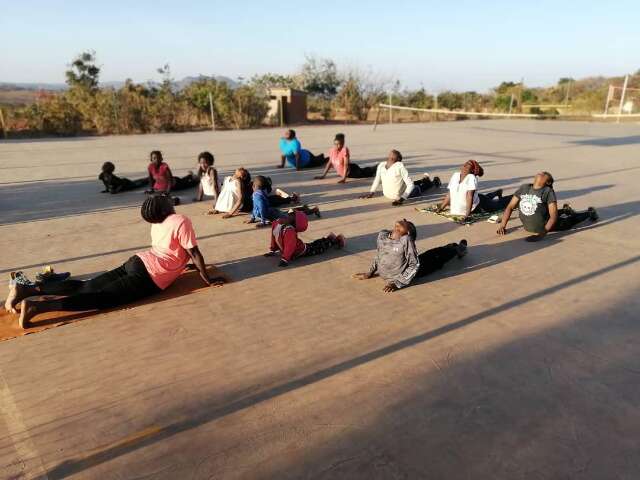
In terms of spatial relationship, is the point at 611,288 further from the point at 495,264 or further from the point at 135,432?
the point at 135,432

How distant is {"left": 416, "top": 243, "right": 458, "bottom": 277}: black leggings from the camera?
549cm

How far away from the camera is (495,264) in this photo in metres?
6.03

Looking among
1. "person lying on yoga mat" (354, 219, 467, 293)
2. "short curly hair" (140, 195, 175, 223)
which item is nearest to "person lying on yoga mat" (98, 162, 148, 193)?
"short curly hair" (140, 195, 175, 223)

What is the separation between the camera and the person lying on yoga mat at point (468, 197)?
25.1ft

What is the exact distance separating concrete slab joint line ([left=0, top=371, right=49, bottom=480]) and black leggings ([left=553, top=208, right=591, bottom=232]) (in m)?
7.02

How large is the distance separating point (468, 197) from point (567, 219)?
1.53 metres

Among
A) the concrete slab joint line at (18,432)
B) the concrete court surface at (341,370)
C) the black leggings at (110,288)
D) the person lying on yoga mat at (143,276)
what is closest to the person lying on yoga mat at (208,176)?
the concrete court surface at (341,370)

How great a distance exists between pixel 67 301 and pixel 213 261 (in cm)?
205

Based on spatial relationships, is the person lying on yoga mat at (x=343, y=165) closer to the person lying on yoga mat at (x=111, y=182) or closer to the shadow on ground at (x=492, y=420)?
the person lying on yoga mat at (x=111, y=182)

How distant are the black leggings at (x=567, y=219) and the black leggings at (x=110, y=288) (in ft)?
19.5

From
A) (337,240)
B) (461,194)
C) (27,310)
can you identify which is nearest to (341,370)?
(27,310)

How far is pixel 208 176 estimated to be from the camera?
9125 millimetres

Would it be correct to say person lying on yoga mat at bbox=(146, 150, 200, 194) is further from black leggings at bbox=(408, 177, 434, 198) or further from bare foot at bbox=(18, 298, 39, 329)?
bare foot at bbox=(18, 298, 39, 329)

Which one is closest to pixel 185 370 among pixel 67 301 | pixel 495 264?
pixel 67 301
